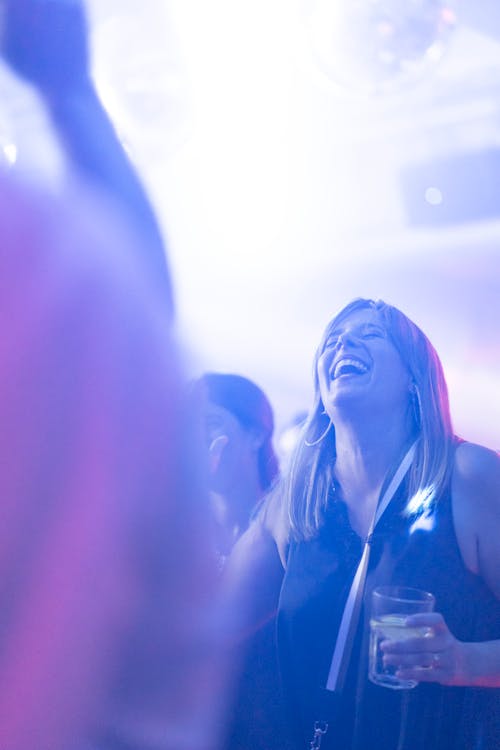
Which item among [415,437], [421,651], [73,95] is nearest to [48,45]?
[73,95]

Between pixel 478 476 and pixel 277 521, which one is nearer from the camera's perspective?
pixel 478 476

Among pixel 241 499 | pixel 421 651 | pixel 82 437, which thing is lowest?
pixel 421 651

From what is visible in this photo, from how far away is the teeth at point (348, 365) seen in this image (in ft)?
4.33

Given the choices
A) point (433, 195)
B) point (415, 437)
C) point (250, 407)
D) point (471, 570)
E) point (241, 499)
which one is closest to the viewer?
point (471, 570)

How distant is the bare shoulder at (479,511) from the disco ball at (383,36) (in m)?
1.05

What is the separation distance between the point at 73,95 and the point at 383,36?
1010 millimetres

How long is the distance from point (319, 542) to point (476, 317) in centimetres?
91

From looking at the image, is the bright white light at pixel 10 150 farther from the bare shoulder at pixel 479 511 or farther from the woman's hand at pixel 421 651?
the woman's hand at pixel 421 651

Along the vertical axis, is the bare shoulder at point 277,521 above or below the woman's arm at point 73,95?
below

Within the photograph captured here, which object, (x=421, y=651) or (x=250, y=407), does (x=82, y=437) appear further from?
(x=250, y=407)

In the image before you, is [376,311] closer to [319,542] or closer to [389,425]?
[389,425]

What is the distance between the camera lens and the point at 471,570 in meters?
1.08

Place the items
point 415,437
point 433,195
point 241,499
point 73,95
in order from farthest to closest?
1. point 433,195
2. point 241,499
3. point 415,437
4. point 73,95

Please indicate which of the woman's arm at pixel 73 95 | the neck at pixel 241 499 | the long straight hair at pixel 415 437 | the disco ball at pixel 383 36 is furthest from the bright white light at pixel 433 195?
the woman's arm at pixel 73 95
